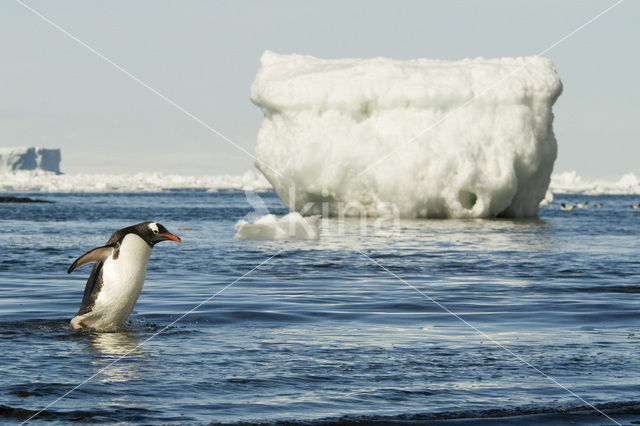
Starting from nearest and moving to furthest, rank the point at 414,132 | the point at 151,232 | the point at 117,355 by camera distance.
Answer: the point at 117,355 → the point at 151,232 → the point at 414,132

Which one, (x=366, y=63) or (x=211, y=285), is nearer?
(x=211, y=285)

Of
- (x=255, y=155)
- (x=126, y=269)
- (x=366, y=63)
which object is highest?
(x=366, y=63)

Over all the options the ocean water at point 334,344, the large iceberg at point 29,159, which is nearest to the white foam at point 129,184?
the large iceberg at point 29,159

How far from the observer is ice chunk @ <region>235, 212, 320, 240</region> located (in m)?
23.2

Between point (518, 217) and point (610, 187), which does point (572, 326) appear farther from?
point (610, 187)

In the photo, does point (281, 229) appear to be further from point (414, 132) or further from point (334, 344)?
point (334, 344)

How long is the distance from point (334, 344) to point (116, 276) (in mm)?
2383

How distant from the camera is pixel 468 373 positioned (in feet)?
22.3

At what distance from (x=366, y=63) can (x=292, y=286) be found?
2180 centimetres

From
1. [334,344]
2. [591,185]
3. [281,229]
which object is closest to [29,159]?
[591,185]

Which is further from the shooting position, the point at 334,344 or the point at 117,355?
the point at 334,344

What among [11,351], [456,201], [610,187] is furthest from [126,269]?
[610,187]

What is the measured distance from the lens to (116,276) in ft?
29.4

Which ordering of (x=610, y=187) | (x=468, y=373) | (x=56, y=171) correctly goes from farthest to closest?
(x=56, y=171)
(x=610, y=187)
(x=468, y=373)
